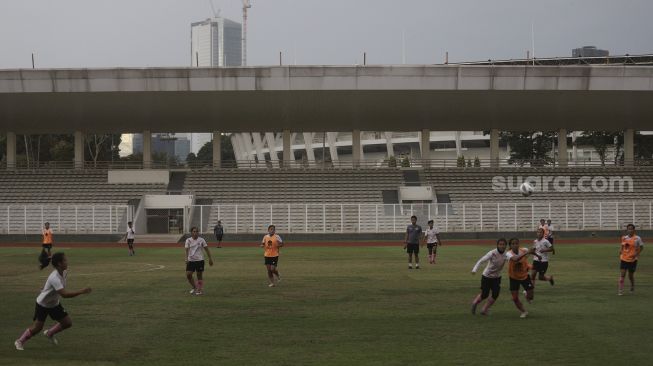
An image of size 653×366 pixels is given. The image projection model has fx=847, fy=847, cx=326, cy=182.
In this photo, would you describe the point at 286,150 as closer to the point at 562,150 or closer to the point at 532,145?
the point at 562,150

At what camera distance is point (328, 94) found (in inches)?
2218

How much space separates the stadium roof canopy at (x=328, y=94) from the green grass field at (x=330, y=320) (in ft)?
87.5

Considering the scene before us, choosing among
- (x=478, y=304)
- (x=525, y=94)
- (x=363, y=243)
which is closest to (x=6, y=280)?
(x=478, y=304)

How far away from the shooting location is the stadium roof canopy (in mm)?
54938

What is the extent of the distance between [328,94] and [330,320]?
131 ft

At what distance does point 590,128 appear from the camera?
224 ft

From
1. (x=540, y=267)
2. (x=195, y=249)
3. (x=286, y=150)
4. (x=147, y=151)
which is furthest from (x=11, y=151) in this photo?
(x=540, y=267)

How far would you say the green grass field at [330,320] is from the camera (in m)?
13.7

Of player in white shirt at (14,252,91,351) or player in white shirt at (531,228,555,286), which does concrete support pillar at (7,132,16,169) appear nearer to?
player in white shirt at (531,228,555,286)

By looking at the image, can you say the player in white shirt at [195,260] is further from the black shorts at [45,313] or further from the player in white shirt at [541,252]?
the player in white shirt at [541,252]

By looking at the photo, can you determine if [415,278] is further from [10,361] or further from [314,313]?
[10,361]

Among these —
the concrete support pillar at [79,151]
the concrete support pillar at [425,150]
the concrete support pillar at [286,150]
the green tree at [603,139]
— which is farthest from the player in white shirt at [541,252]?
the green tree at [603,139]

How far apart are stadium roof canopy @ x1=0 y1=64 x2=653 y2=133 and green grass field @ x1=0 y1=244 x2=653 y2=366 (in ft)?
87.5

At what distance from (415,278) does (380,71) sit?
30029mm
